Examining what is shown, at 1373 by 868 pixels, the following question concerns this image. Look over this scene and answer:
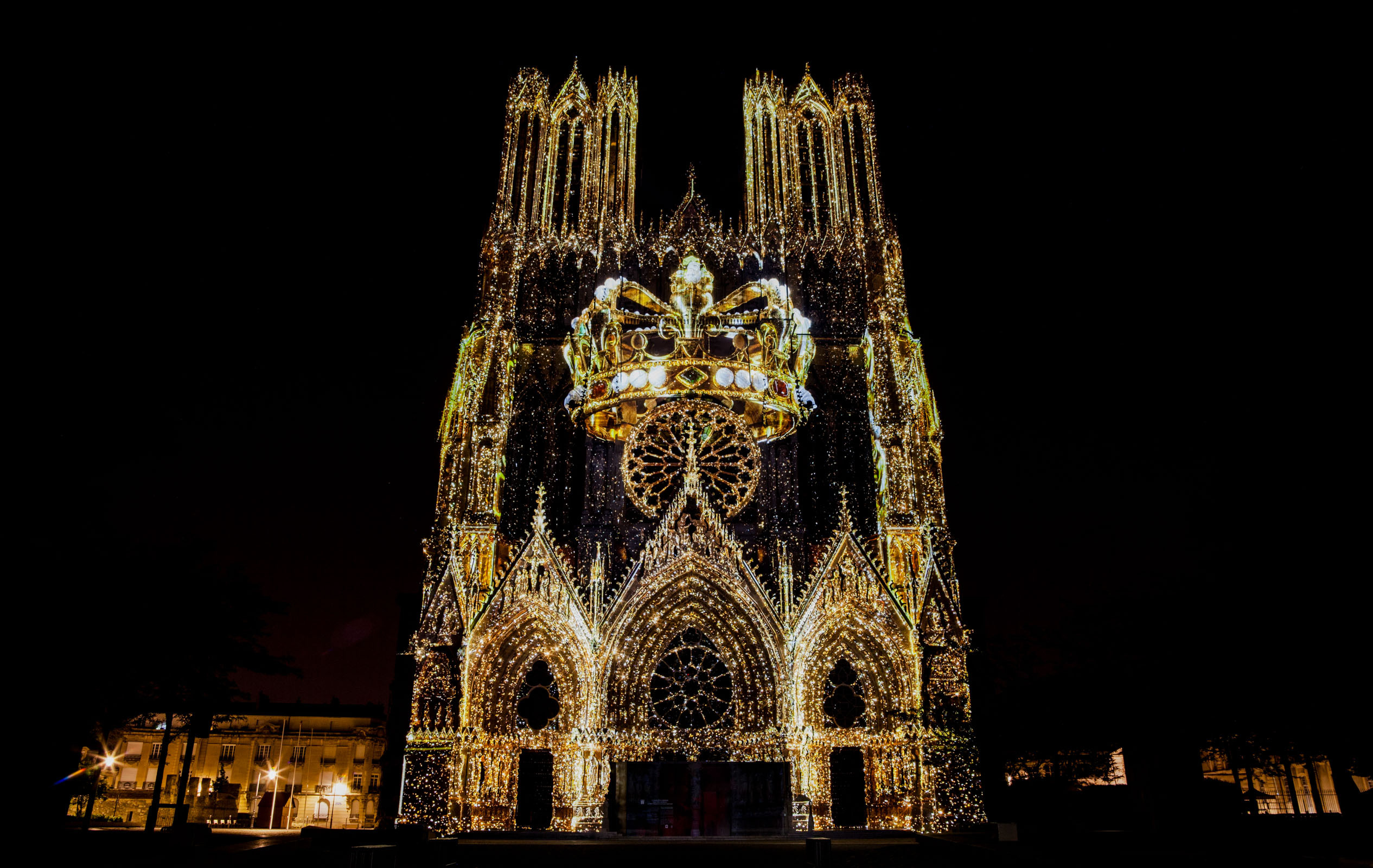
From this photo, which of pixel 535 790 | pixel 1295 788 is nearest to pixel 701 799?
pixel 535 790

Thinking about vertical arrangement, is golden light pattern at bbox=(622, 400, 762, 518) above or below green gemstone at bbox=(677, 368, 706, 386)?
below

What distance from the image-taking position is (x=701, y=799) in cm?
2394

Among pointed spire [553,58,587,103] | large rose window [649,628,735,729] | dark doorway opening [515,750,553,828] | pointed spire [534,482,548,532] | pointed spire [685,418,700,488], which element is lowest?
dark doorway opening [515,750,553,828]

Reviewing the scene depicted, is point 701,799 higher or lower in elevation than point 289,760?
lower

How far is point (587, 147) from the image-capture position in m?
34.3

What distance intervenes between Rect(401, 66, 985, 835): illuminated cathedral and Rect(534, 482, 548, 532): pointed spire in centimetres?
9

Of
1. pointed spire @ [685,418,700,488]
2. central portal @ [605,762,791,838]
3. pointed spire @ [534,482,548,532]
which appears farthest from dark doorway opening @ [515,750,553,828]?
pointed spire @ [685,418,700,488]

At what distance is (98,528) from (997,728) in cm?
2968

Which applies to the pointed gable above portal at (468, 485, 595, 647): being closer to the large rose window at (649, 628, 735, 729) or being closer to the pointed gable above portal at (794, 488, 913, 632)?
the large rose window at (649, 628, 735, 729)

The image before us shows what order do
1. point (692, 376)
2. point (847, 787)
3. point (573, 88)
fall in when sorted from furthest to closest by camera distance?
point (573, 88) < point (692, 376) < point (847, 787)

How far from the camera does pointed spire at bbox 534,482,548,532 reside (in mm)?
25641

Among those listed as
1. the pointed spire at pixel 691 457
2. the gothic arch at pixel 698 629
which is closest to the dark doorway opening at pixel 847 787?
the gothic arch at pixel 698 629

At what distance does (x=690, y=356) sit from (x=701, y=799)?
1268 centimetres

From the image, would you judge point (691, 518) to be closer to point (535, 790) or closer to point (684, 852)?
point (535, 790)
